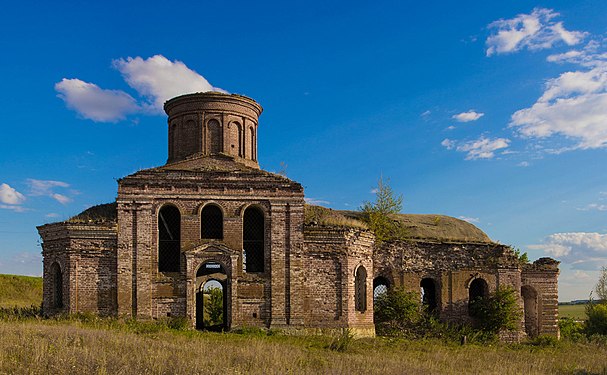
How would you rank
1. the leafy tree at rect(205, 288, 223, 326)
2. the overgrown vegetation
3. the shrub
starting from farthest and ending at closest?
the leafy tree at rect(205, 288, 223, 326)
the overgrown vegetation
the shrub

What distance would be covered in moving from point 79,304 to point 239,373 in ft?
34.2

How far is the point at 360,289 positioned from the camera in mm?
22469

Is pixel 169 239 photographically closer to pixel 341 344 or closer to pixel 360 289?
pixel 360 289

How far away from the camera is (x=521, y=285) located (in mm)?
24953

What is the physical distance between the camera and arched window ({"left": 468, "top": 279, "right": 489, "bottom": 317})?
23812 millimetres

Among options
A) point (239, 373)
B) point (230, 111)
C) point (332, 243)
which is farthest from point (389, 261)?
point (239, 373)

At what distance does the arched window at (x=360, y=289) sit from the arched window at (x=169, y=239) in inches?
255

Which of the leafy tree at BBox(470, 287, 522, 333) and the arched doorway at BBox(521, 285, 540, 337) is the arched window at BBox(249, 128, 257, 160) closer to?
the leafy tree at BBox(470, 287, 522, 333)

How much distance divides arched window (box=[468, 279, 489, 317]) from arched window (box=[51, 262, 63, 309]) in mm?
15035

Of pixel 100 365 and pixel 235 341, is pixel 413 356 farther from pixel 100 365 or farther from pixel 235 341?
pixel 100 365

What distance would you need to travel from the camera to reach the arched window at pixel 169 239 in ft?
71.1

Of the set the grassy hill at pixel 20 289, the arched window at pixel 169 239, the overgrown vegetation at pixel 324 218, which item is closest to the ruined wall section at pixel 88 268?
the arched window at pixel 169 239

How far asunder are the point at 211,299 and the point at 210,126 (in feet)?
27.6

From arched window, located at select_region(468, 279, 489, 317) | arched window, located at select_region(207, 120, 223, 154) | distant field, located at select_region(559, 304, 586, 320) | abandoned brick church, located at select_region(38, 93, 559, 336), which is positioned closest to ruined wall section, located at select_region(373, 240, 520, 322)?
arched window, located at select_region(468, 279, 489, 317)
